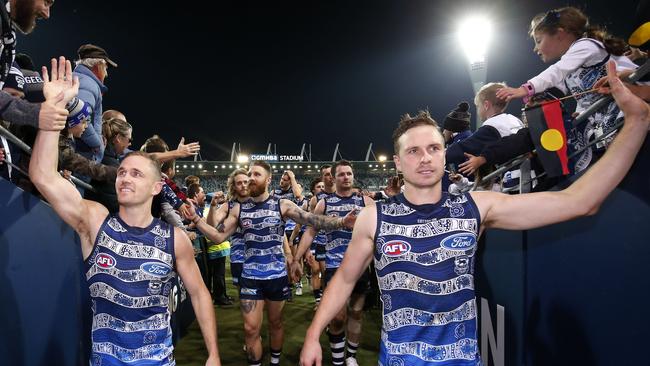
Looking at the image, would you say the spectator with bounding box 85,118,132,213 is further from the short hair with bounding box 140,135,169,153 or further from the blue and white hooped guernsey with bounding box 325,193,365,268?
the blue and white hooped guernsey with bounding box 325,193,365,268

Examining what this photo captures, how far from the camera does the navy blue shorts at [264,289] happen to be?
5.35 m

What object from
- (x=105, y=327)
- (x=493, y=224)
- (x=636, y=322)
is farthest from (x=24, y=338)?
(x=636, y=322)

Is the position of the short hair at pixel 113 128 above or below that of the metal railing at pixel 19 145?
above

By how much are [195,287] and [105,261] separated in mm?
610

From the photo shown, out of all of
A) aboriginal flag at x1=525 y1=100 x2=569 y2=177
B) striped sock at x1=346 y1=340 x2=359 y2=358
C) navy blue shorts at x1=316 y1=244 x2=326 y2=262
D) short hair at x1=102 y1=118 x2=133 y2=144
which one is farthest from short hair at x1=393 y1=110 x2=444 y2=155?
navy blue shorts at x1=316 y1=244 x2=326 y2=262

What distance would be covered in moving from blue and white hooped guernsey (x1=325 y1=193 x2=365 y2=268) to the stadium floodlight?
246cm

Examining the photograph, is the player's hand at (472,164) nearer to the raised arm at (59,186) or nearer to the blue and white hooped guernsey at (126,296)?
the blue and white hooped guernsey at (126,296)

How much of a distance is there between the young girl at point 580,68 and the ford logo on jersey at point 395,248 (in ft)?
4.62

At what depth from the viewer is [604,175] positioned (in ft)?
6.86

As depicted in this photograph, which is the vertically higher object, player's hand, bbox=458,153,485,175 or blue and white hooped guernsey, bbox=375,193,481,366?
player's hand, bbox=458,153,485,175

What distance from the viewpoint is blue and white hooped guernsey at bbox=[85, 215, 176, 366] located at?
9.06 ft

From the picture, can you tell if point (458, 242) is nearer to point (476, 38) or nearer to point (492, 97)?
point (492, 97)

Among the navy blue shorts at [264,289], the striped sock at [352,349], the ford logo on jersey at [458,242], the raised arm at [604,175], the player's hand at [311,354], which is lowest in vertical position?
the striped sock at [352,349]

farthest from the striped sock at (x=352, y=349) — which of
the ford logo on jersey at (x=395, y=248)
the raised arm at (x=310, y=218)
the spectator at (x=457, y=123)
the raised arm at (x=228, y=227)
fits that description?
the ford logo on jersey at (x=395, y=248)
